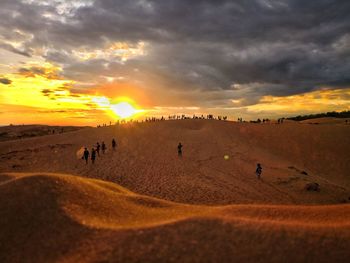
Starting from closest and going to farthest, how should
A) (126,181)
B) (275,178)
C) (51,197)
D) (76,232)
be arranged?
(76,232)
(51,197)
(126,181)
(275,178)

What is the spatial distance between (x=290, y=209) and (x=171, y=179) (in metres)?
16.0

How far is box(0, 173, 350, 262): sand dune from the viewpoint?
850 centimetres

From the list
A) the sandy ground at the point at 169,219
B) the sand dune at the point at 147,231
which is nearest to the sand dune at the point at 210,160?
the sandy ground at the point at 169,219

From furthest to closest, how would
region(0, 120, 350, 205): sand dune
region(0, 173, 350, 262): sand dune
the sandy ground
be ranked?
region(0, 120, 350, 205): sand dune
the sandy ground
region(0, 173, 350, 262): sand dune

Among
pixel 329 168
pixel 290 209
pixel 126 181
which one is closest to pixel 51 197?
pixel 290 209

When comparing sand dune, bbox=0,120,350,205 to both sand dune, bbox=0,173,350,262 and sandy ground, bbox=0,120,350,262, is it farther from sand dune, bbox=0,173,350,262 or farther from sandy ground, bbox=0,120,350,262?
sand dune, bbox=0,173,350,262

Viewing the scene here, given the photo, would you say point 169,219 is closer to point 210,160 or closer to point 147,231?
point 147,231

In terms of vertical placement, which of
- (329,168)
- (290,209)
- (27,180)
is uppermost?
(27,180)

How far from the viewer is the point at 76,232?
10.0 meters

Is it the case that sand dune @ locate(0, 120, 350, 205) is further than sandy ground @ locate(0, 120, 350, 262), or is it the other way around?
sand dune @ locate(0, 120, 350, 205)

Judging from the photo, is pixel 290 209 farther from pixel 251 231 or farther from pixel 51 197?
pixel 51 197

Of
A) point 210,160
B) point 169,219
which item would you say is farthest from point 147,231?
point 210,160

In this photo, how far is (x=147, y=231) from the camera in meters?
9.74

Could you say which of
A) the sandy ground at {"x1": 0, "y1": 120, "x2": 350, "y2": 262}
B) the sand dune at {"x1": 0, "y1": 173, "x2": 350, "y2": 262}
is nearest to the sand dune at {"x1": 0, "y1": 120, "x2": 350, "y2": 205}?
the sandy ground at {"x1": 0, "y1": 120, "x2": 350, "y2": 262}
